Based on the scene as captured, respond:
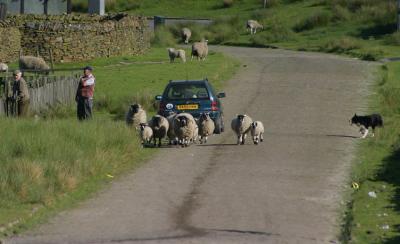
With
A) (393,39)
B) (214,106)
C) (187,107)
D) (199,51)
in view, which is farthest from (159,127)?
(393,39)

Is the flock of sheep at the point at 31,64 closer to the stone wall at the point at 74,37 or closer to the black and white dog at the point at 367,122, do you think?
the stone wall at the point at 74,37

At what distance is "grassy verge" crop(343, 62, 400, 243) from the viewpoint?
17.3m

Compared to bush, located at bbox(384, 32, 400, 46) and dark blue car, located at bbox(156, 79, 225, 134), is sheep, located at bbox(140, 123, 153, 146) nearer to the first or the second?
dark blue car, located at bbox(156, 79, 225, 134)

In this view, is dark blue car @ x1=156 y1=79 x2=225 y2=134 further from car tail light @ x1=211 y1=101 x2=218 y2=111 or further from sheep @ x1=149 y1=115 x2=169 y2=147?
sheep @ x1=149 y1=115 x2=169 y2=147

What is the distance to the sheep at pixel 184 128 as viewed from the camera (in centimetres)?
2759

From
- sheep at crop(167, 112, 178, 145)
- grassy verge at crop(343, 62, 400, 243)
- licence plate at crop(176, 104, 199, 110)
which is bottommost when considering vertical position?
grassy verge at crop(343, 62, 400, 243)

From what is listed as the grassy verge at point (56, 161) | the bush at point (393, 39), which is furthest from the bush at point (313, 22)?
the grassy verge at point (56, 161)

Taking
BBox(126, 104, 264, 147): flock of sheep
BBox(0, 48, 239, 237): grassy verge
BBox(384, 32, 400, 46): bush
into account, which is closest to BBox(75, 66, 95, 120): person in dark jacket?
BBox(126, 104, 264, 147): flock of sheep

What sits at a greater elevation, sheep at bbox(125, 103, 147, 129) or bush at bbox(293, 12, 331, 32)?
bush at bbox(293, 12, 331, 32)

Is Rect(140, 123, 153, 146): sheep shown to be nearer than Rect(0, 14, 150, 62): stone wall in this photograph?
Yes

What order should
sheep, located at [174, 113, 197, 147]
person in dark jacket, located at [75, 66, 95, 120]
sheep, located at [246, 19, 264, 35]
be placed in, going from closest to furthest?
sheep, located at [174, 113, 197, 147] < person in dark jacket, located at [75, 66, 95, 120] < sheep, located at [246, 19, 264, 35]

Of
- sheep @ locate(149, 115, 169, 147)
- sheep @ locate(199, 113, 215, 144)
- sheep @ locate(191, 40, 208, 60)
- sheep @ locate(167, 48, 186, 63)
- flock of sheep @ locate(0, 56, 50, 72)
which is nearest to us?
sheep @ locate(149, 115, 169, 147)

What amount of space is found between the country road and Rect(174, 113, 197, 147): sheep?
11.9 inches

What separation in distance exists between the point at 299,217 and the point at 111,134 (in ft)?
27.2
